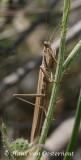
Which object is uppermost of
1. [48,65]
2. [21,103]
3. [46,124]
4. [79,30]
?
[79,30]

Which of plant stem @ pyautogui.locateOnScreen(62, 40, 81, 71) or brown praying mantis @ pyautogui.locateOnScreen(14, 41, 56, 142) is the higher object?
plant stem @ pyautogui.locateOnScreen(62, 40, 81, 71)

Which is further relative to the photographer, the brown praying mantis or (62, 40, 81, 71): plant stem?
the brown praying mantis

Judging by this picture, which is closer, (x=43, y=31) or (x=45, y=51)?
(x=45, y=51)

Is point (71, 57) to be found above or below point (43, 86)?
above

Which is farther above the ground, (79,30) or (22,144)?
(79,30)

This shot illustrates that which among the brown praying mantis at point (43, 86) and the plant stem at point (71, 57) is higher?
the plant stem at point (71, 57)

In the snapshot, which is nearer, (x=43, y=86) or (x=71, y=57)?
(x=71, y=57)

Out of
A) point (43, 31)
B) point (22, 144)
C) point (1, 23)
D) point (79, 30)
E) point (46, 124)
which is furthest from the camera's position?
point (43, 31)

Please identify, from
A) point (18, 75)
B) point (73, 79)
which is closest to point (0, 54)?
point (18, 75)

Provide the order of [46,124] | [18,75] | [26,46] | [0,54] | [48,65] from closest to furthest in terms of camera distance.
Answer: [46,124]
[48,65]
[0,54]
[18,75]
[26,46]

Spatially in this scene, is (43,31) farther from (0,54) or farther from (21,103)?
(0,54)

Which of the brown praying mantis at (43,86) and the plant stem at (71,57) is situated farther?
the brown praying mantis at (43,86)
